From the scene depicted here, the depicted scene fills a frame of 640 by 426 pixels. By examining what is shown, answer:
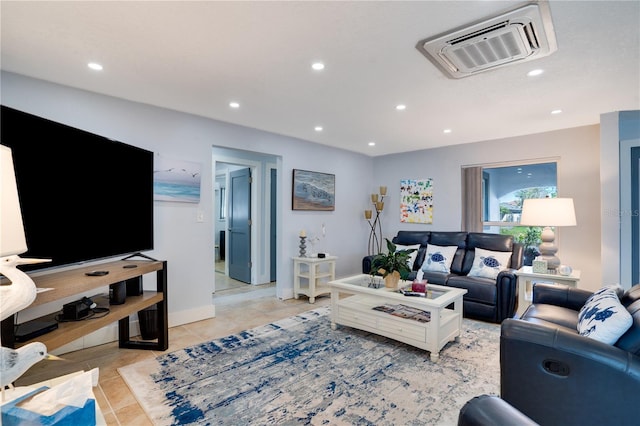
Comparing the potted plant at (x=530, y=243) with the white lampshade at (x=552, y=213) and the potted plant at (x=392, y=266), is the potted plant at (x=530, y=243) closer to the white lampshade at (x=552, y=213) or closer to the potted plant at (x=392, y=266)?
the white lampshade at (x=552, y=213)

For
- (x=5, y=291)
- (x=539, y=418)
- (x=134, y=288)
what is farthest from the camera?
(x=134, y=288)

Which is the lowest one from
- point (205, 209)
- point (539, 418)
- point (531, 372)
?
point (539, 418)

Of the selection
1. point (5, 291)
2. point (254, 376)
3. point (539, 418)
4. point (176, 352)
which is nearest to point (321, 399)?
point (254, 376)

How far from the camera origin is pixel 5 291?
106cm

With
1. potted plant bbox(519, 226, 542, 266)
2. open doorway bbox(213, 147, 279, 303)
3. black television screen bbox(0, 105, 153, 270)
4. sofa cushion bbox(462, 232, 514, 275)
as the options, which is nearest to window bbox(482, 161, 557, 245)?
potted plant bbox(519, 226, 542, 266)

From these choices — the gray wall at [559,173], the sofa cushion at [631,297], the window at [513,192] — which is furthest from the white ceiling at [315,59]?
the sofa cushion at [631,297]

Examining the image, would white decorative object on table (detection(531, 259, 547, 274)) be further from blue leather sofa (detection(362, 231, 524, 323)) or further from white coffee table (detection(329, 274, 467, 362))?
white coffee table (detection(329, 274, 467, 362))

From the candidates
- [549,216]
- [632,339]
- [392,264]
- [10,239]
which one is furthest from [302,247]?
[10,239]

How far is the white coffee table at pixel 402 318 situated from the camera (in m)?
2.56

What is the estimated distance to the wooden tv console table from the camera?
1.65 meters

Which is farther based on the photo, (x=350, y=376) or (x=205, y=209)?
(x=205, y=209)

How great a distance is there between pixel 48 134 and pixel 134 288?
139cm

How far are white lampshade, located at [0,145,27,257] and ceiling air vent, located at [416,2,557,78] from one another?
2.10 m

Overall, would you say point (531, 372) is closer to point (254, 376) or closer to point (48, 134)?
point (254, 376)
